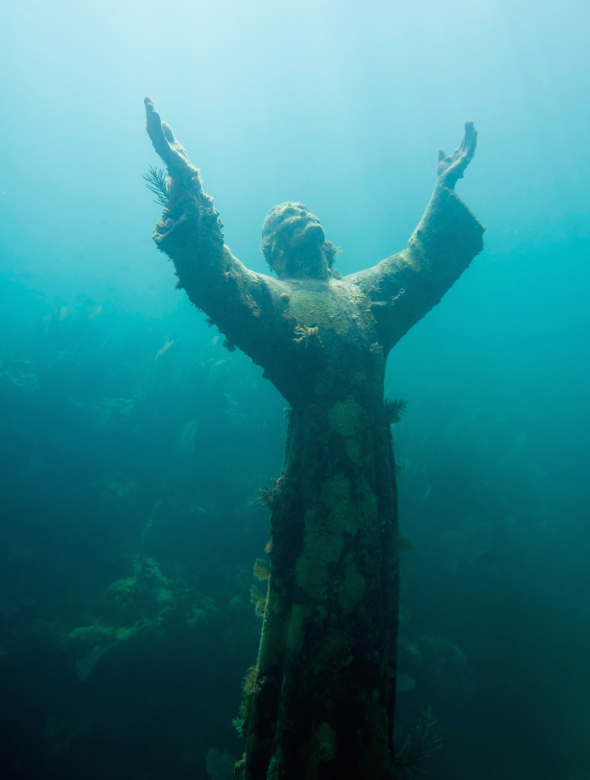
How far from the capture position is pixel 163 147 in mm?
4145

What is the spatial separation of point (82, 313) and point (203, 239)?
2459 cm

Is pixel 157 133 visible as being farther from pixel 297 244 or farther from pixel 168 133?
pixel 297 244

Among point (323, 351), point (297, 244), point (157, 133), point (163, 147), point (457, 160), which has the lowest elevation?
point (323, 351)

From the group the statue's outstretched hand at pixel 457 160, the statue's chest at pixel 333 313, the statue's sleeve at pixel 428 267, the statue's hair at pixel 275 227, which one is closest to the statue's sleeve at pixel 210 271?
the statue's chest at pixel 333 313

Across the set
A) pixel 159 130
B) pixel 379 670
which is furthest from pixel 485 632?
pixel 159 130

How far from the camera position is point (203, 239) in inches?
169

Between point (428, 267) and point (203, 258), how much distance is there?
13.2 feet

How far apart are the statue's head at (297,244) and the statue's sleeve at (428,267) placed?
30.9 inches

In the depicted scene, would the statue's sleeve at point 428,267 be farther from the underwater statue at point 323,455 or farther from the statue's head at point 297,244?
the statue's head at point 297,244

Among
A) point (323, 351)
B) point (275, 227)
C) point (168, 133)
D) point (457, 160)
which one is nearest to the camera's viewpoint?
point (168, 133)

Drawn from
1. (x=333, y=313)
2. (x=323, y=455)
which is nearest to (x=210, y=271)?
(x=333, y=313)

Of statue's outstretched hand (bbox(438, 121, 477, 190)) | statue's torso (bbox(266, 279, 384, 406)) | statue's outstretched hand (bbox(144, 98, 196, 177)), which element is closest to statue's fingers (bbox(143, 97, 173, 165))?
statue's outstretched hand (bbox(144, 98, 196, 177))

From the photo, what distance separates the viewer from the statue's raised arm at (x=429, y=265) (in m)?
5.79

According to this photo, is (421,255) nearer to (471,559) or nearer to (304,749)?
(304,749)
